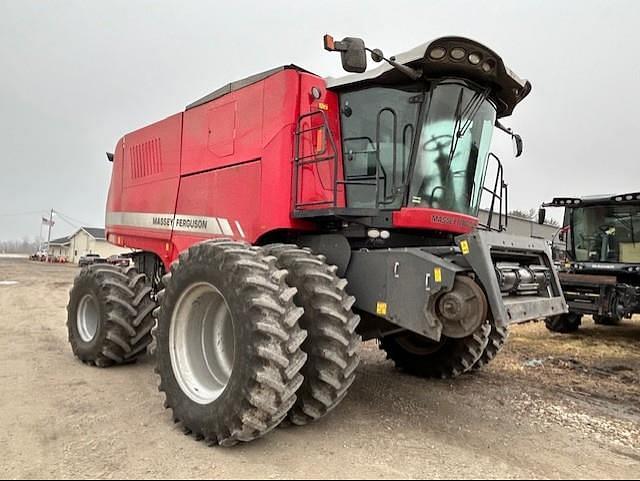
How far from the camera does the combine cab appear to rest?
914 cm

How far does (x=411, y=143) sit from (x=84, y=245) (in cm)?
6167

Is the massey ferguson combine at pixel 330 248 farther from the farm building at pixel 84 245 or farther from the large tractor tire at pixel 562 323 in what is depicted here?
the farm building at pixel 84 245

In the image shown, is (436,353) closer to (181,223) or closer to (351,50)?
(181,223)

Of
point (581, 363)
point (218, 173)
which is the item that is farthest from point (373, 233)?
point (581, 363)

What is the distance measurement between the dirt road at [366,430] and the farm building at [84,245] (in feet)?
164

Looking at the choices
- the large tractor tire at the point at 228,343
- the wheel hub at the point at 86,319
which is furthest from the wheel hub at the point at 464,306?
the wheel hub at the point at 86,319

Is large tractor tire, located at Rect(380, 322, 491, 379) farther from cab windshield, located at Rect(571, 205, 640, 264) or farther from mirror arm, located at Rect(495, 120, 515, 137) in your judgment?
cab windshield, located at Rect(571, 205, 640, 264)

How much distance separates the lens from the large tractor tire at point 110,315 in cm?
562

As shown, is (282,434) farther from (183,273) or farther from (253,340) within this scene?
(183,273)

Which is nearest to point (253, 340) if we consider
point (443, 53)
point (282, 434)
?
point (282, 434)

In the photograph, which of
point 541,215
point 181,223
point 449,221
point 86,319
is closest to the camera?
point 449,221

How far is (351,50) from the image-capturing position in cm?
366

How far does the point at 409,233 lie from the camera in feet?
14.7

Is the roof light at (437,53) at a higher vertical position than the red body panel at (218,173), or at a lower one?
higher
